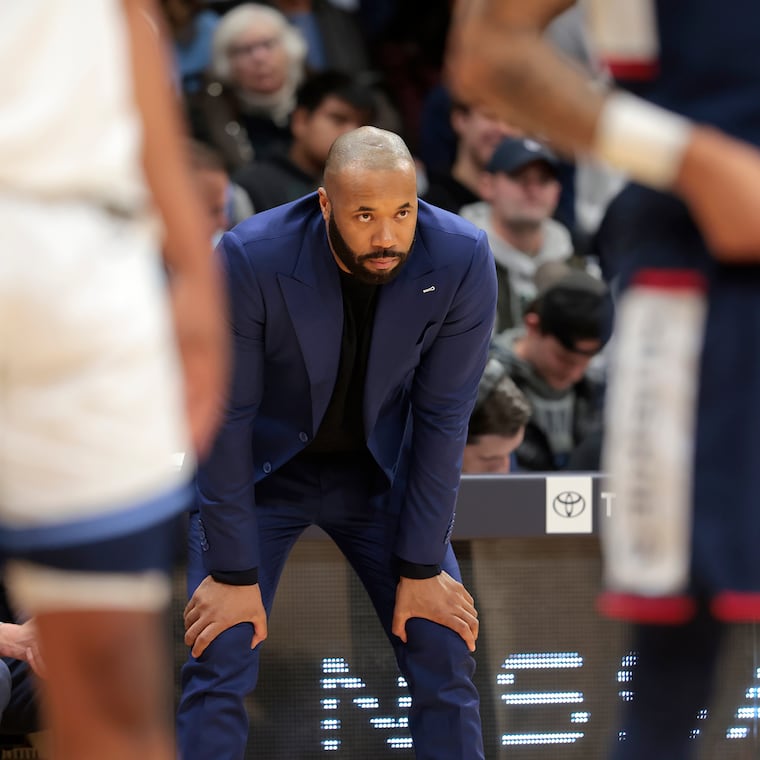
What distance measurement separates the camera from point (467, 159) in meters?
5.57

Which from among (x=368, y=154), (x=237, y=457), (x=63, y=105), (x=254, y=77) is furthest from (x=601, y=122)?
(x=254, y=77)

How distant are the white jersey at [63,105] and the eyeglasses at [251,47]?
4482mm

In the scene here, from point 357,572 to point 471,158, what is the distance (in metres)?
2.49

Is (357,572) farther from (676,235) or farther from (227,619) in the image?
(676,235)

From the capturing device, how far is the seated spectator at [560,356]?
15.2 ft

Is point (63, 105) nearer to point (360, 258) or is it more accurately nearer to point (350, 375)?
point (360, 258)

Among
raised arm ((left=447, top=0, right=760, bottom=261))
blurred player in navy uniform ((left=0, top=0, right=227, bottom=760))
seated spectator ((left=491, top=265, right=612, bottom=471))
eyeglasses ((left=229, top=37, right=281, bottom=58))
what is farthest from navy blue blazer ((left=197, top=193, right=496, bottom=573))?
eyeglasses ((left=229, top=37, right=281, bottom=58))

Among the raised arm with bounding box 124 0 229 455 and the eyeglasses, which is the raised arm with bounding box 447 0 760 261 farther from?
the eyeglasses

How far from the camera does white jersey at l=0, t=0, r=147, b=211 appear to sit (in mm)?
1333

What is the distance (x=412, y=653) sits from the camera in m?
3.33

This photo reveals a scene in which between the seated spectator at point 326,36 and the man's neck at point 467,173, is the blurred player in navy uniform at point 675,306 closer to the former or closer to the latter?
the man's neck at point 467,173

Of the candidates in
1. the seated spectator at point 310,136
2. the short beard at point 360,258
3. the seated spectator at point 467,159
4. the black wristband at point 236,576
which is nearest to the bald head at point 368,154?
the short beard at point 360,258

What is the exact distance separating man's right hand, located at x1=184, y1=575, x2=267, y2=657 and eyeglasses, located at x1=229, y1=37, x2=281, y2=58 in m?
3.04

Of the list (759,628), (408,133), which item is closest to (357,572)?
(759,628)
